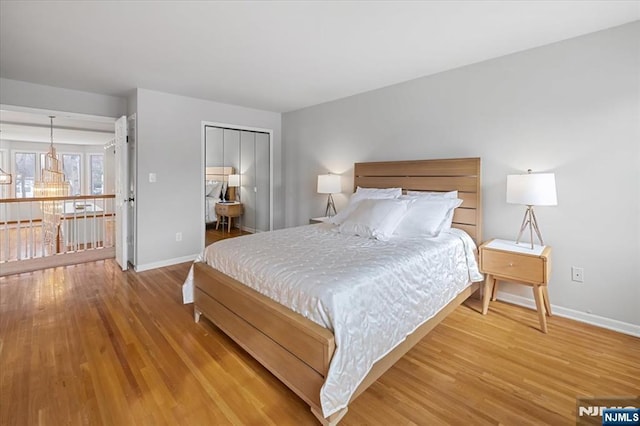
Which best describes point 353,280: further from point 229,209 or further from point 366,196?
point 229,209

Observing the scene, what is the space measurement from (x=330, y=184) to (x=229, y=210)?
6.24 feet

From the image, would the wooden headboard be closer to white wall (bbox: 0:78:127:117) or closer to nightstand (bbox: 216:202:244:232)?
nightstand (bbox: 216:202:244:232)

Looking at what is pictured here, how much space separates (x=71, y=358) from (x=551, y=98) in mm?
4334

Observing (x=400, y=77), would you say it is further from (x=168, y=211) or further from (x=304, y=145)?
(x=168, y=211)

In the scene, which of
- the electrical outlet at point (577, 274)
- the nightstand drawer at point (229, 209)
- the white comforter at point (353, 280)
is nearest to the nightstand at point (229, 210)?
the nightstand drawer at point (229, 209)

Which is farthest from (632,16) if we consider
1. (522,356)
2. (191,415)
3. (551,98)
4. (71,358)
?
(71,358)

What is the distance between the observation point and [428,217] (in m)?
2.91

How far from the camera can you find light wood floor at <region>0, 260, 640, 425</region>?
163 cm

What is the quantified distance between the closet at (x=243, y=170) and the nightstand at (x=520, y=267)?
3778mm

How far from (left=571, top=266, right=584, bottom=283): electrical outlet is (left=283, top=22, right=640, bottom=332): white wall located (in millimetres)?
34

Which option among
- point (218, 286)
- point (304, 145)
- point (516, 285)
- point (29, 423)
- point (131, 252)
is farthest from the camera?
point (304, 145)

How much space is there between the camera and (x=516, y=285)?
9.81 ft

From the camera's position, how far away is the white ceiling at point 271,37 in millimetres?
2143

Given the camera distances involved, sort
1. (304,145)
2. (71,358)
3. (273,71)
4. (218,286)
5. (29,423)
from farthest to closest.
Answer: (304,145), (273,71), (218,286), (71,358), (29,423)
